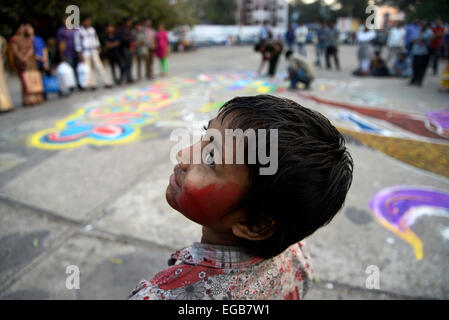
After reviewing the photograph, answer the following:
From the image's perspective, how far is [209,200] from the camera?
0.74 metres

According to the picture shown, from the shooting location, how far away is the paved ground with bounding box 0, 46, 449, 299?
1.72 m

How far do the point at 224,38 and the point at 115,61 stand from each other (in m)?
19.2

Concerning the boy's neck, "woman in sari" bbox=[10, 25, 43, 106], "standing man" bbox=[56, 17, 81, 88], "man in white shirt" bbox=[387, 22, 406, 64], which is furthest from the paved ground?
"man in white shirt" bbox=[387, 22, 406, 64]

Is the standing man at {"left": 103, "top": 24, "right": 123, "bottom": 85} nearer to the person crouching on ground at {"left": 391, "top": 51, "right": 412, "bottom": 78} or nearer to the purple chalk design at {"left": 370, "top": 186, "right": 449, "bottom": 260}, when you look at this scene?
the purple chalk design at {"left": 370, "top": 186, "right": 449, "bottom": 260}

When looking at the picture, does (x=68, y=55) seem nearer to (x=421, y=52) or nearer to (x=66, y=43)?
(x=66, y=43)

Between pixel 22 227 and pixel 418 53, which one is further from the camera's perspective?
pixel 418 53

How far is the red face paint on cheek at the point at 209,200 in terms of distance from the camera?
729mm

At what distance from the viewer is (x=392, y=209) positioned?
91.6 inches

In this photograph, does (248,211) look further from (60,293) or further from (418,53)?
(418,53)

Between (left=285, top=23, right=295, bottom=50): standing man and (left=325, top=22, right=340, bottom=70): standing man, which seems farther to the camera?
(left=285, top=23, right=295, bottom=50): standing man

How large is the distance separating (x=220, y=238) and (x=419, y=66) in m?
7.94

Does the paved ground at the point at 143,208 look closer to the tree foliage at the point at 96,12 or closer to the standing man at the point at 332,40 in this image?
the standing man at the point at 332,40

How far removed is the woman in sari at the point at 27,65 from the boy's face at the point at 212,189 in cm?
596
